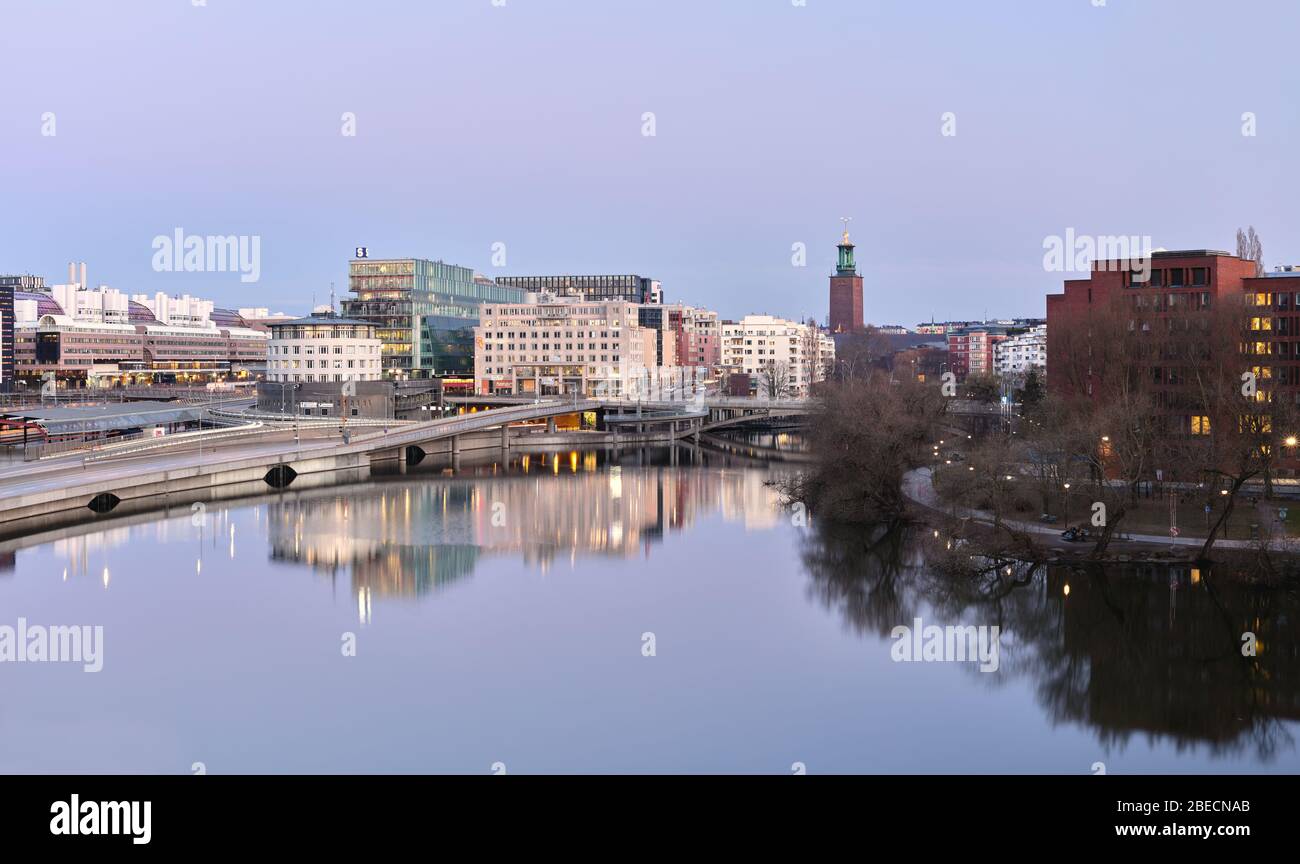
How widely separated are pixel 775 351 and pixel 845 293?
34.6 m

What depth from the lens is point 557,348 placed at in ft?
273

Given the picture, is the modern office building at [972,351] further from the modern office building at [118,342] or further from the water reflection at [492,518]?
the water reflection at [492,518]

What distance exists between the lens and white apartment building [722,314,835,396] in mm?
105375

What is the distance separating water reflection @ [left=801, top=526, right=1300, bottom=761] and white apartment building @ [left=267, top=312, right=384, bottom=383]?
148 feet

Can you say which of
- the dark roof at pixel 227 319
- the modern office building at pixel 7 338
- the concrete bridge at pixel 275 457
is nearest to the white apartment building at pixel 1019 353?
the concrete bridge at pixel 275 457

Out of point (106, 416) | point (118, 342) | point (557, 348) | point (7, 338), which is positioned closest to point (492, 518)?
point (106, 416)

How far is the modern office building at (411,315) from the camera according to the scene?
296ft

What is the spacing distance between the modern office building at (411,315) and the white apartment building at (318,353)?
574 inches
